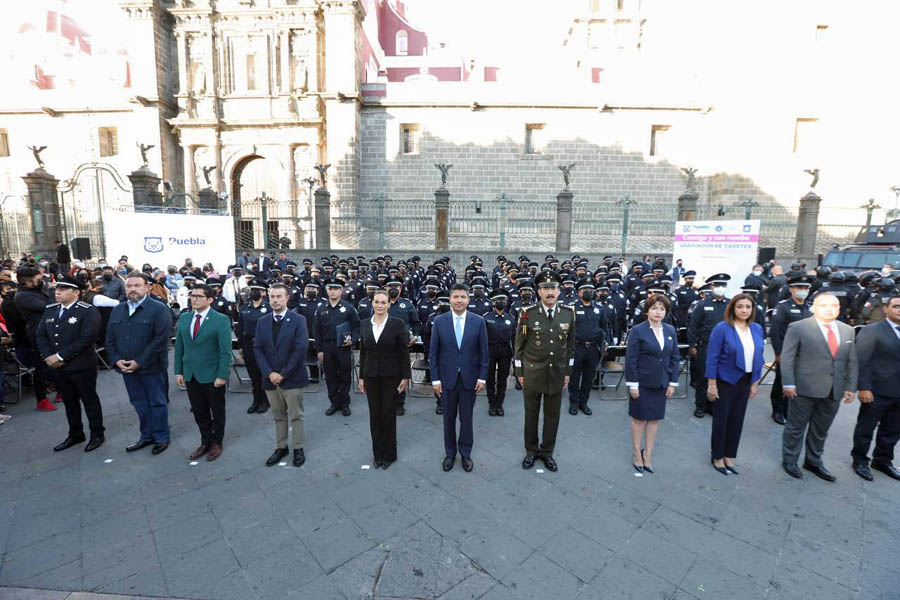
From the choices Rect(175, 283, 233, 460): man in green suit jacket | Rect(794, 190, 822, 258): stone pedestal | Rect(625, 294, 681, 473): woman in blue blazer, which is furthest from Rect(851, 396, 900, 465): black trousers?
Rect(794, 190, 822, 258): stone pedestal

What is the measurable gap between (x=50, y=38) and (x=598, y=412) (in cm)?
4462

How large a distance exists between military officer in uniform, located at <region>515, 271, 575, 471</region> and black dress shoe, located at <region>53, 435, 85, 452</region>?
508cm

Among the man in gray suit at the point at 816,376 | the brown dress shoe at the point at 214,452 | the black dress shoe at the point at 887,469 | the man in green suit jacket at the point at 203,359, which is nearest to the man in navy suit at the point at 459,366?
the man in green suit jacket at the point at 203,359

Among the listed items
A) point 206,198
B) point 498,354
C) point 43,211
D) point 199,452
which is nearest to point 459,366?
point 498,354

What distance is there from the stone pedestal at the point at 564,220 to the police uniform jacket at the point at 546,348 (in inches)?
517

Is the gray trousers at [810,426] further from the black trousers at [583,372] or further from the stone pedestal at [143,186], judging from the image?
the stone pedestal at [143,186]

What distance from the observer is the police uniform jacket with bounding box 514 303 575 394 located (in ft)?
14.4

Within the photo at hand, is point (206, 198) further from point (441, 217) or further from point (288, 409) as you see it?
point (288, 409)

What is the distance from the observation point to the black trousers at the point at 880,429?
434 cm

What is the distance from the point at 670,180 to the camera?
78.8 feet

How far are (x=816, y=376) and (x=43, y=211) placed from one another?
71.7 feet

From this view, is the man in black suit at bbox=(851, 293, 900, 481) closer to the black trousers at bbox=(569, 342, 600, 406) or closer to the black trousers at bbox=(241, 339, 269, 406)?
the black trousers at bbox=(569, 342, 600, 406)

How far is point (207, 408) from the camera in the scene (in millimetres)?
4773

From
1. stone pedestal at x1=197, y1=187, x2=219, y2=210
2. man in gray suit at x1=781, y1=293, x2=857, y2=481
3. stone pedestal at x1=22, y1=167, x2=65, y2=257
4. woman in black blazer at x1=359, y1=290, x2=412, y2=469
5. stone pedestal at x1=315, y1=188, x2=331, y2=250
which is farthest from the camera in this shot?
stone pedestal at x1=197, y1=187, x2=219, y2=210
